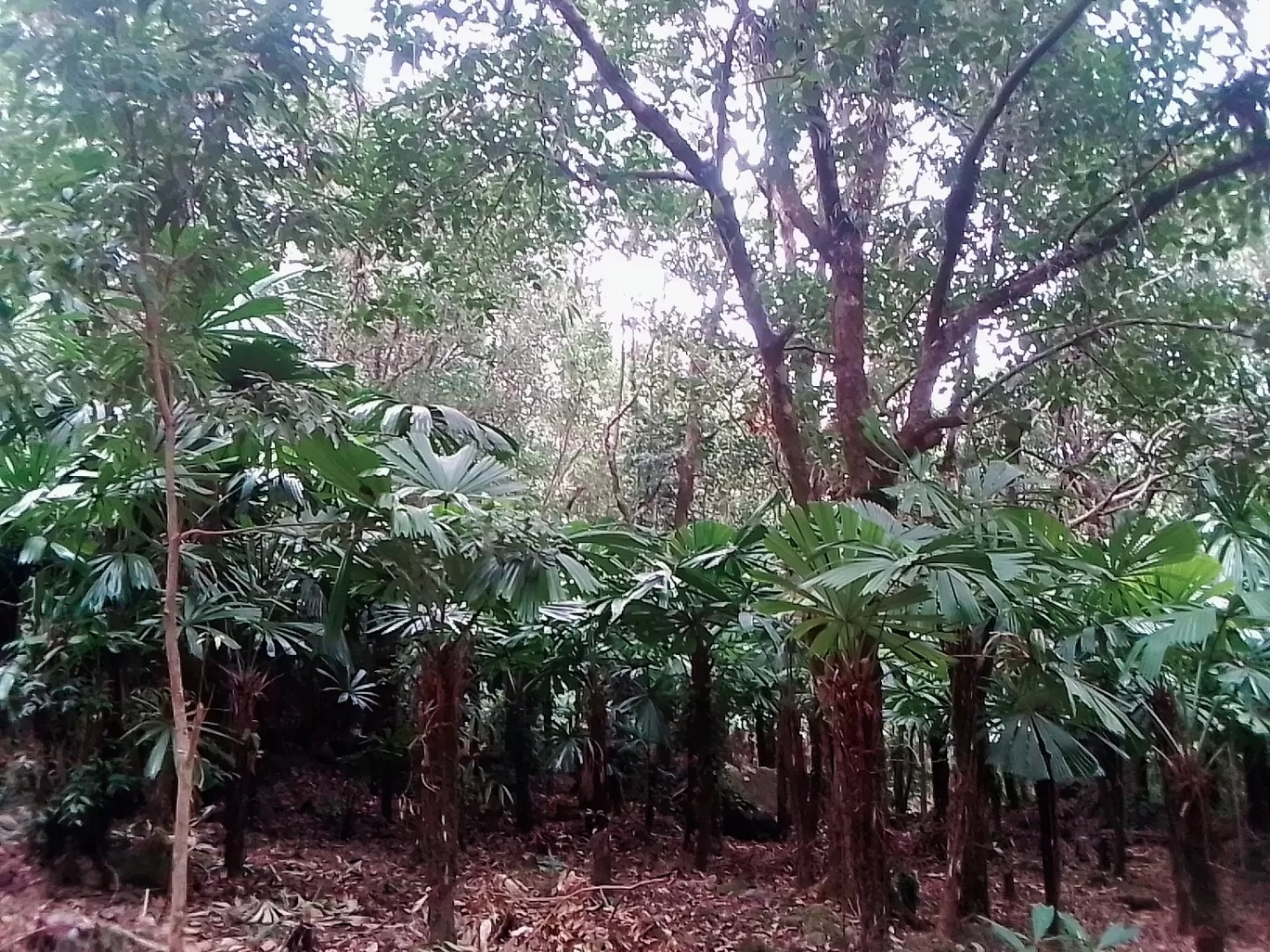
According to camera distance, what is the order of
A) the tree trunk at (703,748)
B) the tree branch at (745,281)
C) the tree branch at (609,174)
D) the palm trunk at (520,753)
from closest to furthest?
the tree branch at (745,281), the tree branch at (609,174), the tree trunk at (703,748), the palm trunk at (520,753)

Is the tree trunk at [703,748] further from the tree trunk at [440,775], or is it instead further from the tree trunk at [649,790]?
the tree trunk at [440,775]

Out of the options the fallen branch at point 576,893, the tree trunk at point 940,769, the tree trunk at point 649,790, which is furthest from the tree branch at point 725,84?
the tree trunk at point 649,790

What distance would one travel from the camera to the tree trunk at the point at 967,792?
4129 mm

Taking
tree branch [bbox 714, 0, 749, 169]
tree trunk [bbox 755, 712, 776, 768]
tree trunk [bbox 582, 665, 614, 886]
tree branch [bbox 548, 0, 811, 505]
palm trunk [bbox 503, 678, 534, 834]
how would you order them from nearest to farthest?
1. tree branch [bbox 714, 0, 749, 169]
2. tree branch [bbox 548, 0, 811, 505]
3. tree trunk [bbox 582, 665, 614, 886]
4. palm trunk [bbox 503, 678, 534, 834]
5. tree trunk [bbox 755, 712, 776, 768]

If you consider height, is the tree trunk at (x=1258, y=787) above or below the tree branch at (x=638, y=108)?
below

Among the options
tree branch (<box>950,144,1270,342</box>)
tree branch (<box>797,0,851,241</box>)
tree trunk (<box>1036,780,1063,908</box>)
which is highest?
tree branch (<box>797,0,851,241</box>)

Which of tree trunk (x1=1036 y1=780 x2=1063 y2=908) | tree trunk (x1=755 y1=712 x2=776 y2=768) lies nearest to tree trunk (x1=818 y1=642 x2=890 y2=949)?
tree trunk (x1=1036 y1=780 x2=1063 y2=908)

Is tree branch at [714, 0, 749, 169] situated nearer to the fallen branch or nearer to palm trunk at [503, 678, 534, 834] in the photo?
the fallen branch

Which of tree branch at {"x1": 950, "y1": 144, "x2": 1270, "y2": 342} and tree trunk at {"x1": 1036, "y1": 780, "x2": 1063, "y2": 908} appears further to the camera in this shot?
tree trunk at {"x1": 1036, "y1": 780, "x2": 1063, "y2": 908}

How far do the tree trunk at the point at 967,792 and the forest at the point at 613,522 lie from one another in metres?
0.03

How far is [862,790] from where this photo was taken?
12.2 feet

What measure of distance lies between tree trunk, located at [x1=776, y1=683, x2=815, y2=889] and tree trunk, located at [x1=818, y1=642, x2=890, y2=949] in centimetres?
161

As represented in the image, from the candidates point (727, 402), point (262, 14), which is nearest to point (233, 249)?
point (262, 14)

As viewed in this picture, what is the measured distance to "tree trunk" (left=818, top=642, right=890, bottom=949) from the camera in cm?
365
